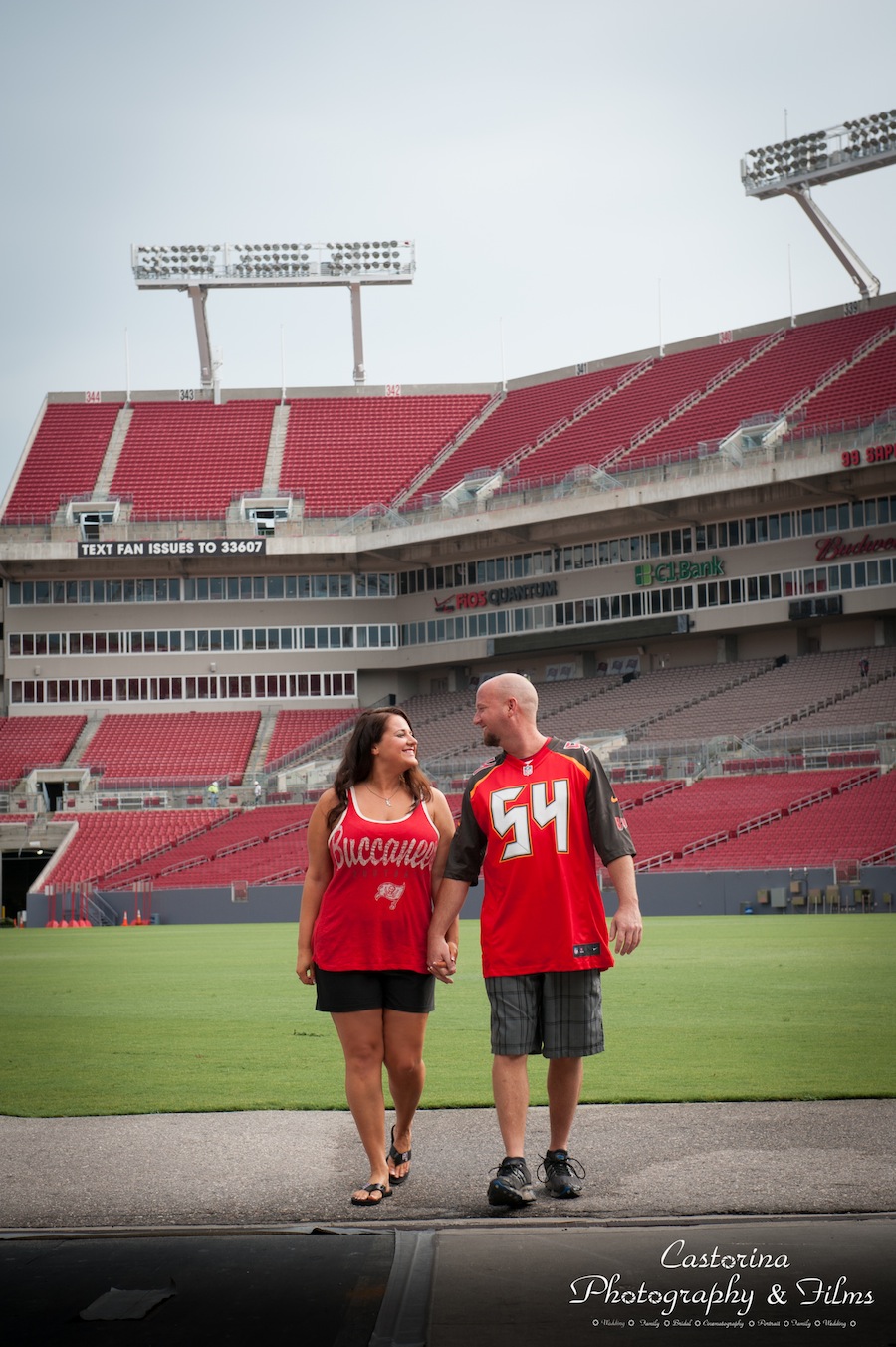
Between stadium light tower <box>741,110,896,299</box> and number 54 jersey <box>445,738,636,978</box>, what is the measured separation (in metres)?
60.7

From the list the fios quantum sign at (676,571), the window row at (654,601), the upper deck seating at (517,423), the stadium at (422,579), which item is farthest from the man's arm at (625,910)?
the upper deck seating at (517,423)

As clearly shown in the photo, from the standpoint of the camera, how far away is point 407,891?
6086 mm

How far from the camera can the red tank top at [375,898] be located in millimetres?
6027

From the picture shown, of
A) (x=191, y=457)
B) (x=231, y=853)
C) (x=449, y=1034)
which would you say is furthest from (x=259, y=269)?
(x=449, y=1034)

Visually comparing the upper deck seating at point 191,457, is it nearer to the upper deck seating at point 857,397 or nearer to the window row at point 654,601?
the window row at point 654,601

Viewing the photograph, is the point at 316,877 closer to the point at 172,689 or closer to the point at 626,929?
the point at 626,929

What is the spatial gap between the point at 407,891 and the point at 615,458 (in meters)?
54.7

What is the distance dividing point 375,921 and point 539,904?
2.26 ft

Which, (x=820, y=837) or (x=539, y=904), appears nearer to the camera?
(x=539, y=904)

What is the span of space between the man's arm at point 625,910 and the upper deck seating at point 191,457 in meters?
61.1

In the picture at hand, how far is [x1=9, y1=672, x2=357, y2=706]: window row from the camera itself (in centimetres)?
6525

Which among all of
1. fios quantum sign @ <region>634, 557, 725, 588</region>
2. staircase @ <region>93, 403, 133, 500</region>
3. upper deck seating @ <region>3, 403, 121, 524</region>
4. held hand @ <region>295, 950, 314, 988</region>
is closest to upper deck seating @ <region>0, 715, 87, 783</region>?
upper deck seating @ <region>3, 403, 121, 524</region>

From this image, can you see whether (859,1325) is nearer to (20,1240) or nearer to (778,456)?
(20,1240)

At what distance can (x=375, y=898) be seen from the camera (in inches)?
238
